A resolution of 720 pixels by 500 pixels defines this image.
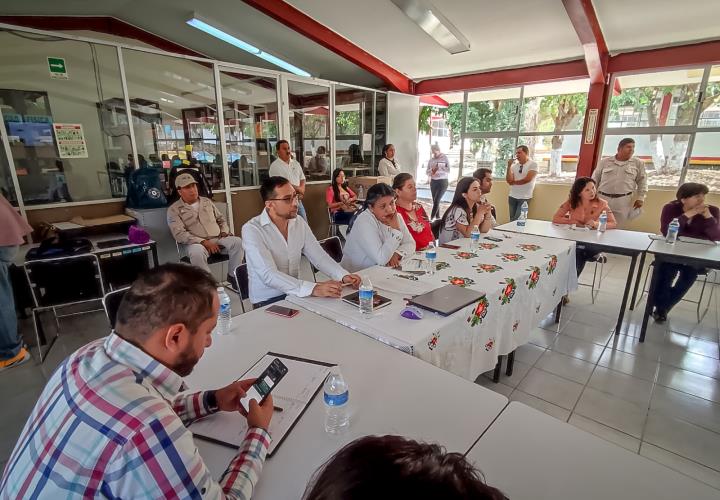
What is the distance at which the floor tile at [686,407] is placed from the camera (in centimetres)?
203

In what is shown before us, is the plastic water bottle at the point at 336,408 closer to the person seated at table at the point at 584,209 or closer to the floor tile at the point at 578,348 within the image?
the floor tile at the point at 578,348

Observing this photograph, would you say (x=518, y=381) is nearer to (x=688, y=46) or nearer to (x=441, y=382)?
(x=441, y=382)

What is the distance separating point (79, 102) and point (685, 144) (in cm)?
775

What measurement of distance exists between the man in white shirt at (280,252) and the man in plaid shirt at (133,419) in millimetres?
1038

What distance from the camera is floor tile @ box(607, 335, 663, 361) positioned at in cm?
269

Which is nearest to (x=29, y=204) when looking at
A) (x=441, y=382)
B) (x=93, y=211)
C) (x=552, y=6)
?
(x=93, y=211)

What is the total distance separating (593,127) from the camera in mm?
5328

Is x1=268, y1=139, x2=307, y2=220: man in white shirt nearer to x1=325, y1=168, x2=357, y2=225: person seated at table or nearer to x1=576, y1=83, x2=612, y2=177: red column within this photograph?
x1=325, y1=168, x2=357, y2=225: person seated at table

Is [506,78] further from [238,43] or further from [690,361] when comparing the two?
[690,361]

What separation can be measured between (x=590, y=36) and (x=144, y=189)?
530cm

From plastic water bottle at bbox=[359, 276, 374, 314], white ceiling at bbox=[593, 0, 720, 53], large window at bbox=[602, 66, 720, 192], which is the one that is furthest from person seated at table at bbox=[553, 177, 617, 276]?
plastic water bottle at bbox=[359, 276, 374, 314]

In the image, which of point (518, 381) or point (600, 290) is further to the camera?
point (600, 290)

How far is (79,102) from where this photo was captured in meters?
4.25

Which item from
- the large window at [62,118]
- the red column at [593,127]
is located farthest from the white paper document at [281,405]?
the red column at [593,127]
